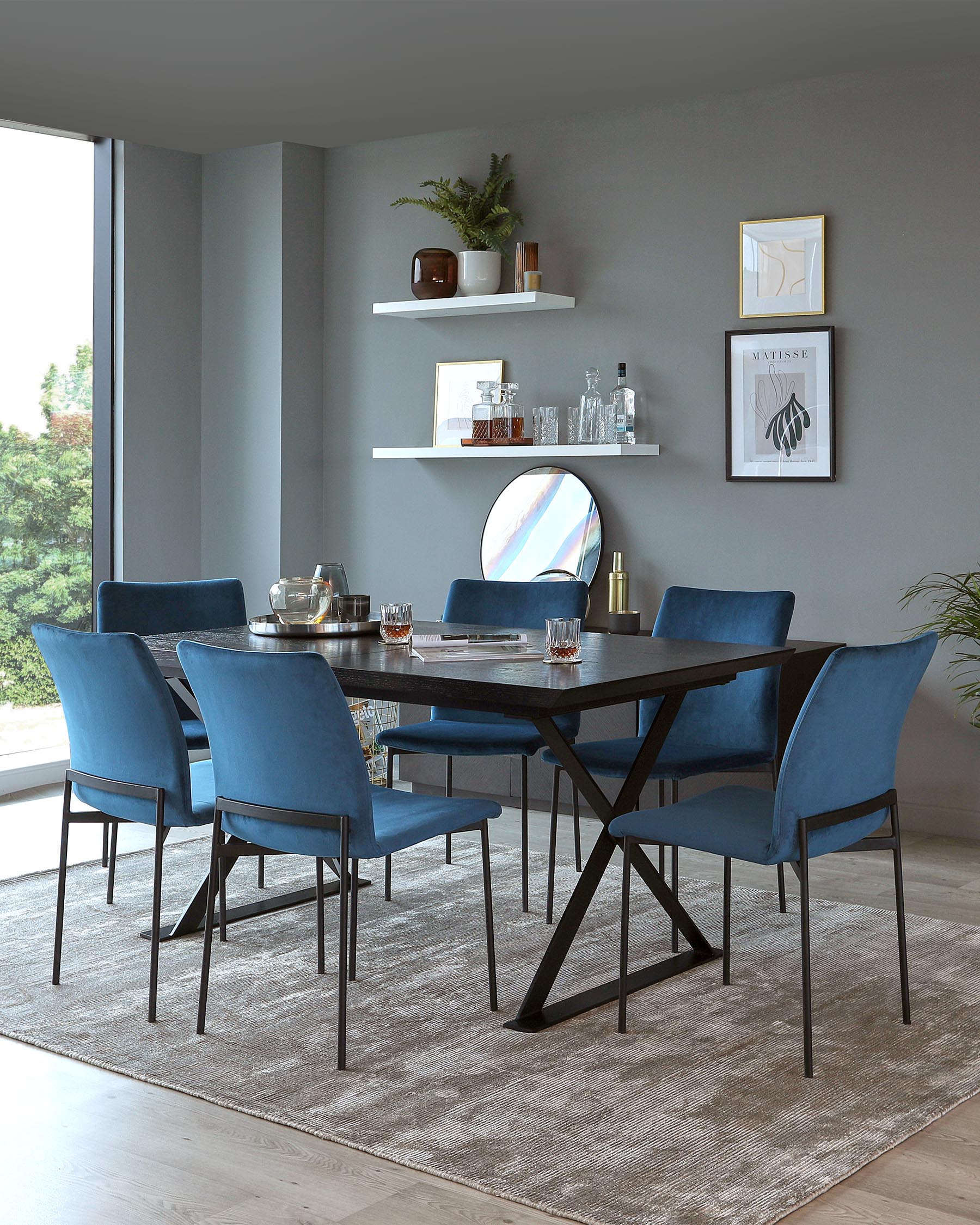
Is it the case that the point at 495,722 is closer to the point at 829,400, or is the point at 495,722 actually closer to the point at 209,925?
the point at 209,925

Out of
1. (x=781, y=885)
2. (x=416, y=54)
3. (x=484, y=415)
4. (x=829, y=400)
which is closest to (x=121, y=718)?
(x=781, y=885)

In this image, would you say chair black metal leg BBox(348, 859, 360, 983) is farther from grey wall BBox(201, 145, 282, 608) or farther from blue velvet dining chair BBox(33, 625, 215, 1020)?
grey wall BBox(201, 145, 282, 608)

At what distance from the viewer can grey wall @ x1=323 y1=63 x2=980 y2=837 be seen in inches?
190

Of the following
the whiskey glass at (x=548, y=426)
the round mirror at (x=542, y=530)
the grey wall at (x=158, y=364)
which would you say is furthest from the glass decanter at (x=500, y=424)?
the grey wall at (x=158, y=364)

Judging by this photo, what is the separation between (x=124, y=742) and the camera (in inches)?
126

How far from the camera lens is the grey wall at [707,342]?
15.9 feet

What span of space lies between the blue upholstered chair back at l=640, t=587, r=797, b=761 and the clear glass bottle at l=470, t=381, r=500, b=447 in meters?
1.64

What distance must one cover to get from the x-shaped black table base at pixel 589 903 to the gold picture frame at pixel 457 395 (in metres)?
2.61

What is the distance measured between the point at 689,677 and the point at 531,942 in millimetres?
961

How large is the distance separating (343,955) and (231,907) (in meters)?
1.34

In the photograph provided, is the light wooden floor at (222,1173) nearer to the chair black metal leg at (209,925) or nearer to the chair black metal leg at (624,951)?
the chair black metal leg at (209,925)

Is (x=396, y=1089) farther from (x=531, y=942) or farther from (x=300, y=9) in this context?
(x=300, y=9)

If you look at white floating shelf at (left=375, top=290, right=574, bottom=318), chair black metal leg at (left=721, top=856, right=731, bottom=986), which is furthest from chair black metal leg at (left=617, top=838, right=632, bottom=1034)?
white floating shelf at (left=375, top=290, right=574, bottom=318)

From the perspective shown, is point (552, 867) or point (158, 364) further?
point (158, 364)
